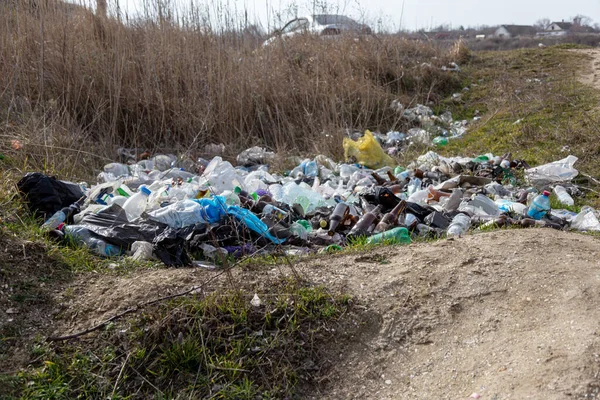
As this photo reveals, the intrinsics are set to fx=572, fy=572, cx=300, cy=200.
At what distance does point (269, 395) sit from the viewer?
2.28 m

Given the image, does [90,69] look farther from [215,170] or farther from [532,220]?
[532,220]

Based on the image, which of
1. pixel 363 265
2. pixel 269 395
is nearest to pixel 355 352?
pixel 269 395

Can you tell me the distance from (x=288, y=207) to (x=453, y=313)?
6.56 feet

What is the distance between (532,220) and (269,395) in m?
2.60

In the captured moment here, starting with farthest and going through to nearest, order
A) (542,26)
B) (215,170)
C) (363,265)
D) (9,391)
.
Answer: (542,26), (215,170), (363,265), (9,391)

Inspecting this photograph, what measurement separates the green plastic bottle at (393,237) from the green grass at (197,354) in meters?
1.13

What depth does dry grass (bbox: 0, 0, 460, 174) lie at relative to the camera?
6.26 meters

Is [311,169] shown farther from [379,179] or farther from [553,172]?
[553,172]

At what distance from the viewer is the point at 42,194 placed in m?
4.09

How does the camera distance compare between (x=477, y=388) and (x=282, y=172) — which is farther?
(x=282, y=172)

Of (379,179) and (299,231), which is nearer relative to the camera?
(299,231)

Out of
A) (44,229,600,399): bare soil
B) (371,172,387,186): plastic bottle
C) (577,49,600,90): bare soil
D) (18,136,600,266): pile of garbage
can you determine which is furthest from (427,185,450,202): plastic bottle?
(577,49,600,90): bare soil

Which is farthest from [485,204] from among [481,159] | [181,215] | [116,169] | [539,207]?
[116,169]

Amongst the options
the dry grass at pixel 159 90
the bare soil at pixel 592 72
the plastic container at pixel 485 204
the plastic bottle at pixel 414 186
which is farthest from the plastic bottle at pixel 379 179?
the bare soil at pixel 592 72
